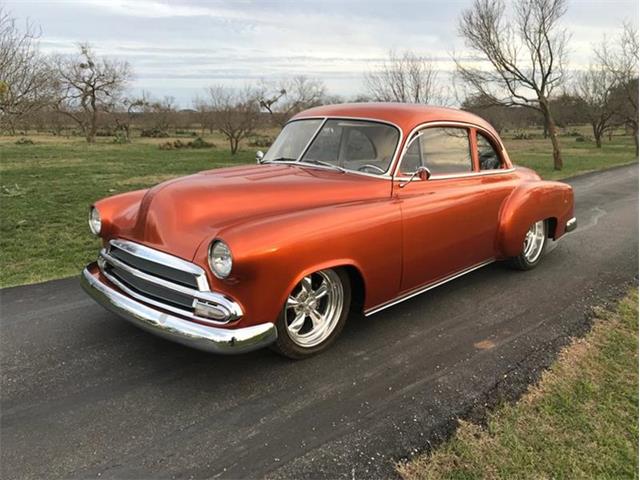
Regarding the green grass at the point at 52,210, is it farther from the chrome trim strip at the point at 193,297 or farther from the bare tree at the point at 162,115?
the bare tree at the point at 162,115

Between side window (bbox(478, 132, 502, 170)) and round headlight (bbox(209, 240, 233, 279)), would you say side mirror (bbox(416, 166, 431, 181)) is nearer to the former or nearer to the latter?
side window (bbox(478, 132, 502, 170))

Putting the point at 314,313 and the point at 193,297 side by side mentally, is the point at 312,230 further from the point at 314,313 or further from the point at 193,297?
the point at 193,297

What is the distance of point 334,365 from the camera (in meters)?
3.45

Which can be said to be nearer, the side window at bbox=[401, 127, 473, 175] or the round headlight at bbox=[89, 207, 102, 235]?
the round headlight at bbox=[89, 207, 102, 235]

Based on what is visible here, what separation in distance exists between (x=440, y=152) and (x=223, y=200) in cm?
211

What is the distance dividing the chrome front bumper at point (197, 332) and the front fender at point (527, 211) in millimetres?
2909

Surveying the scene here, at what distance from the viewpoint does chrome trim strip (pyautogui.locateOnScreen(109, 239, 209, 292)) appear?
9.85ft

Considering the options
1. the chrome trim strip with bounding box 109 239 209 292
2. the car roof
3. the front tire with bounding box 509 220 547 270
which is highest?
the car roof

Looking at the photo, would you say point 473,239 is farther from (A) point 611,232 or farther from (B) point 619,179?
(B) point 619,179

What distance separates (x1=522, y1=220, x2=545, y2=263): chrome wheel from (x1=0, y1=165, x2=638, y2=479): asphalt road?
83 centimetres

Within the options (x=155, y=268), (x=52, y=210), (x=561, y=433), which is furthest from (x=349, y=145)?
(x=52, y=210)

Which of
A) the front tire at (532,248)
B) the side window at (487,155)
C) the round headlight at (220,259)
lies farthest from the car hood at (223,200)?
the front tire at (532,248)

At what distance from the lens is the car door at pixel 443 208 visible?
13.0 ft

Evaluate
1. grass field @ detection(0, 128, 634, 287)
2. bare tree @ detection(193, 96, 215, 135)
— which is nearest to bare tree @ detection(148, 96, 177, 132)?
bare tree @ detection(193, 96, 215, 135)
